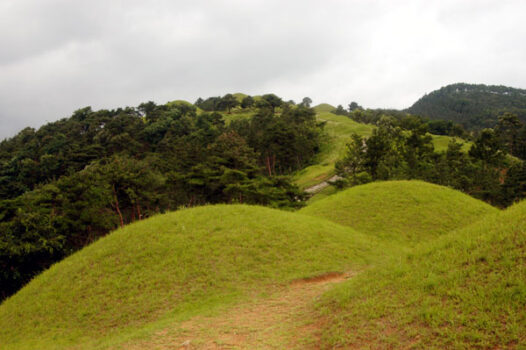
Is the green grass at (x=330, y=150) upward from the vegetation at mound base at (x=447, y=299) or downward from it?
upward

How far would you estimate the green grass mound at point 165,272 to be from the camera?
8.20 m

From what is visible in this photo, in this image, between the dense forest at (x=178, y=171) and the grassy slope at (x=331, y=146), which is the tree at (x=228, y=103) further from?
the dense forest at (x=178, y=171)

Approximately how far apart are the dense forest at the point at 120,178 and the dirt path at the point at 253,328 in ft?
50.1

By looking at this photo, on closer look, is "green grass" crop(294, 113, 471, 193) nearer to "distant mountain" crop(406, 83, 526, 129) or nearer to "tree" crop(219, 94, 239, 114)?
"tree" crop(219, 94, 239, 114)

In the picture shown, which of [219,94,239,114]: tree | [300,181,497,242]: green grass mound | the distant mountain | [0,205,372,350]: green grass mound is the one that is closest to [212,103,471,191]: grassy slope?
[219,94,239,114]: tree

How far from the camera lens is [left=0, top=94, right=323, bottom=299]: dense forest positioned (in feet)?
58.9

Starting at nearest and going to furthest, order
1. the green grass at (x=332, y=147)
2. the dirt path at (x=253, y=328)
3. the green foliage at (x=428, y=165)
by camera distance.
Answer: the dirt path at (x=253, y=328), the green foliage at (x=428, y=165), the green grass at (x=332, y=147)

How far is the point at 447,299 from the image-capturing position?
4719mm

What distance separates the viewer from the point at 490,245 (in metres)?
5.38

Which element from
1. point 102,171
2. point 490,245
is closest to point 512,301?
point 490,245

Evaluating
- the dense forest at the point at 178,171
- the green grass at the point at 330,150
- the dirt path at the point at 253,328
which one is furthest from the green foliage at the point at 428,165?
the dirt path at the point at 253,328

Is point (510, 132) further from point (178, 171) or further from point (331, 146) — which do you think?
point (178, 171)

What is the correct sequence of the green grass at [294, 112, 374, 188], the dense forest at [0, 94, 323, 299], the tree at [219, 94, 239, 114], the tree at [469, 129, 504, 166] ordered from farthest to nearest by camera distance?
the tree at [219, 94, 239, 114]
the green grass at [294, 112, 374, 188]
the tree at [469, 129, 504, 166]
the dense forest at [0, 94, 323, 299]

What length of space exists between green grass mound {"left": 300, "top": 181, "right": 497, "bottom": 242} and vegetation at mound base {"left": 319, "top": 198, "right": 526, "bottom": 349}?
786 cm
